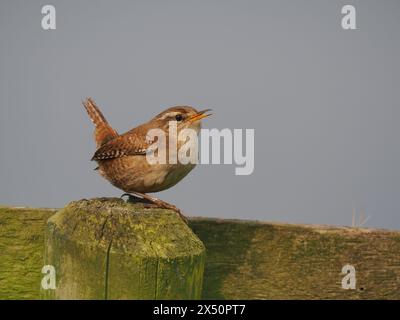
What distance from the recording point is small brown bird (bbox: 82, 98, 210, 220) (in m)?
4.37

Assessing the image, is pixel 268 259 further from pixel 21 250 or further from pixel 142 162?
pixel 21 250

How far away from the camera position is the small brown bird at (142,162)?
4.37m

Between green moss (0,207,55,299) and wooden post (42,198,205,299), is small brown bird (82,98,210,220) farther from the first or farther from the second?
wooden post (42,198,205,299)

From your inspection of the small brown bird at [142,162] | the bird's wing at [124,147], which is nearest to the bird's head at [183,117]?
the small brown bird at [142,162]

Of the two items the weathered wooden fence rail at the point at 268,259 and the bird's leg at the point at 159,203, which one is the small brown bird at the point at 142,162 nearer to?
the bird's leg at the point at 159,203

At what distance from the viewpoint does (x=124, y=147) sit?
15.6ft

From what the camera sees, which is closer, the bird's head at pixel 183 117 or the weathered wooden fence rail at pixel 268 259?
the weathered wooden fence rail at pixel 268 259

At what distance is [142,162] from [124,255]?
165cm

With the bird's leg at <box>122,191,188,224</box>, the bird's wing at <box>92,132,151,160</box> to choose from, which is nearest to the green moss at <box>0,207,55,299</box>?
the bird's leg at <box>122,191,188,224</box>

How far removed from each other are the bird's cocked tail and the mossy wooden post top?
2.30 meters

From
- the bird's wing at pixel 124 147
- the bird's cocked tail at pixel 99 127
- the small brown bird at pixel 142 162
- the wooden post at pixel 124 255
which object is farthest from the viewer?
the bird's cocked tail at pixel 99 127
